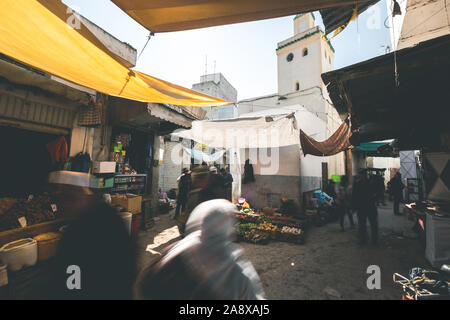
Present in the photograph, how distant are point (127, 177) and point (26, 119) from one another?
282cm

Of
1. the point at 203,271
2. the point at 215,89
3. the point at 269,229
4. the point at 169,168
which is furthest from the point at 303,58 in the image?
the point at 203,271

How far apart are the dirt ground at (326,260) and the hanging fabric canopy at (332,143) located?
115 inches

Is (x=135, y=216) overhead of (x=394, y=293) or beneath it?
overhead

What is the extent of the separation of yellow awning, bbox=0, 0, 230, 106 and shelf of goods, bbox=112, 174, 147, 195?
3.37m

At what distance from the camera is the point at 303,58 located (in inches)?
696

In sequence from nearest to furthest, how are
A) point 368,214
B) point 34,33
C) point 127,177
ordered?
point 34,33
point 368,214
point 127,177

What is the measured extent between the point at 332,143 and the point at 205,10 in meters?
5.25

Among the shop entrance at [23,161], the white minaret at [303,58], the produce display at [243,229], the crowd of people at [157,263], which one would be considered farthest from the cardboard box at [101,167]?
the white minaret at [303,58]

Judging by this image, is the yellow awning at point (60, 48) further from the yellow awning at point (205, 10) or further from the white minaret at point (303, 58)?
the white minaret at point (303, 58)

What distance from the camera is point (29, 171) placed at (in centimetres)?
474

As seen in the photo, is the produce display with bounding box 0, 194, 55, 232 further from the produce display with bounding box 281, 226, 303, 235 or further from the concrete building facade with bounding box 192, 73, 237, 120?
the concrete building facade with bounding box 192, 73, 237, 120

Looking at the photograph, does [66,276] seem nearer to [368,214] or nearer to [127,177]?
[127,177]

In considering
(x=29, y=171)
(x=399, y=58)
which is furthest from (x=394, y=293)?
(x=29, y=171)

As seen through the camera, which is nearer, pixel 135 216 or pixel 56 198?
pixel 56 198
